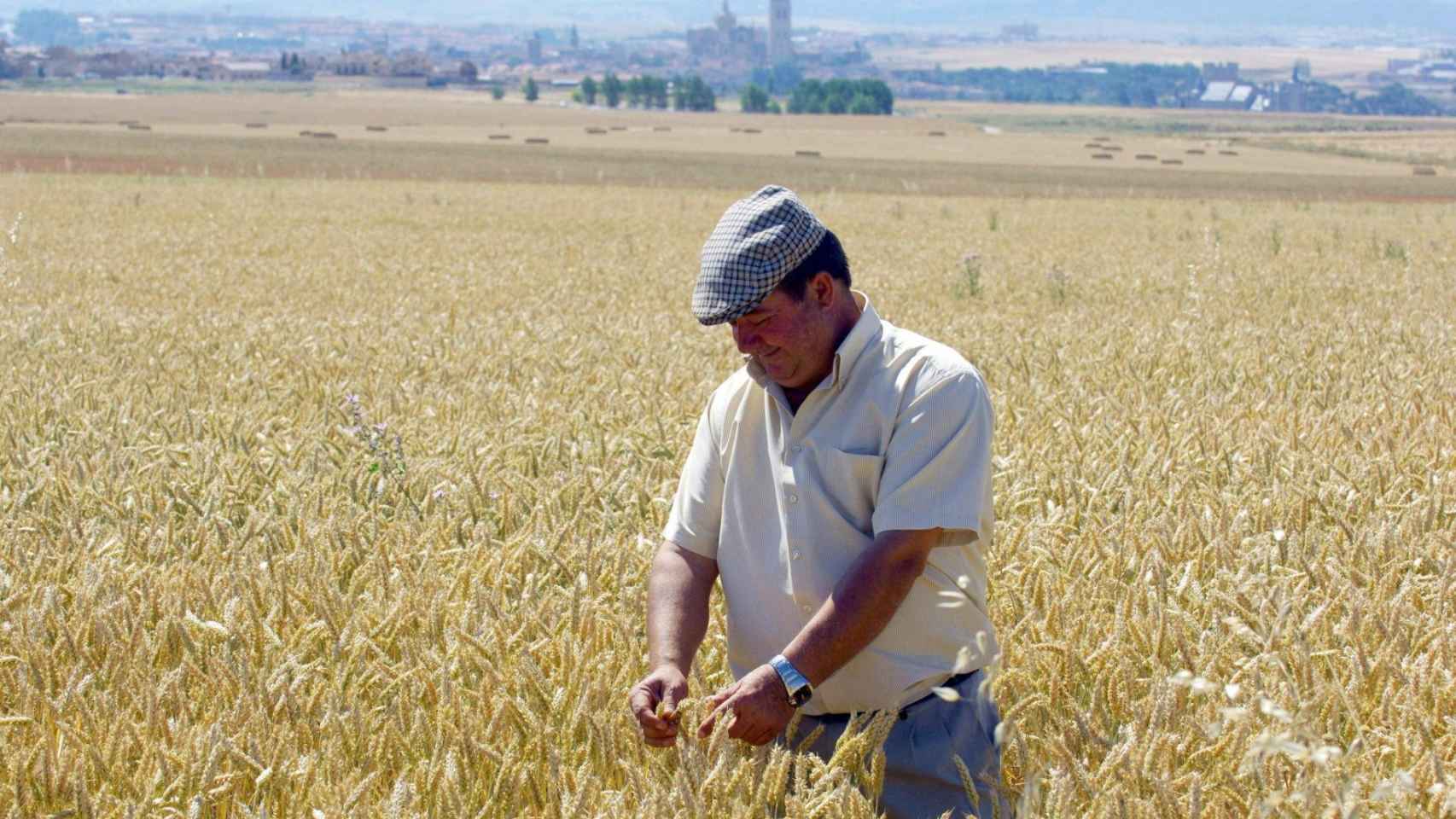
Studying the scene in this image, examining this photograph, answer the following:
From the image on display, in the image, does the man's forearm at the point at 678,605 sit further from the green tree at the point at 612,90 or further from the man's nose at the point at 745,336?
the green tree at the point at 612,90

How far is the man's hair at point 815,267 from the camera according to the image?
3.04 m

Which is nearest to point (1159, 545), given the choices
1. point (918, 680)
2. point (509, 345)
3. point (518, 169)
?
point (918, 680)

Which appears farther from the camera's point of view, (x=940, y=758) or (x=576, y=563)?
(x=576, y=563)

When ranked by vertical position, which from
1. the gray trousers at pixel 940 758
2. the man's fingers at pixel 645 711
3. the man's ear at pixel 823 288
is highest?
the man's ear at pixel 823 288

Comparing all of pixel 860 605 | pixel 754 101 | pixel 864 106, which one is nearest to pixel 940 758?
pixel 860 605

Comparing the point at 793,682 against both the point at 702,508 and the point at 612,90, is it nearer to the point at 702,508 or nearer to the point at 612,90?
the point at 702,508

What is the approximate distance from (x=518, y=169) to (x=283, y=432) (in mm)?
39956

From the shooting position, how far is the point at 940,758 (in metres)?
3.00

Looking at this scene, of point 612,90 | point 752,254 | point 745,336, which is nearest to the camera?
point 752,254

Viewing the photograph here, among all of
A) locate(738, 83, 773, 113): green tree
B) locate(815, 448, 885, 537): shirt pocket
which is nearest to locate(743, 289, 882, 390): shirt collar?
locate(815, 448, 885, 537): shirt pocket

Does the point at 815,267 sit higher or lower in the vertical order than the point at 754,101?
higher

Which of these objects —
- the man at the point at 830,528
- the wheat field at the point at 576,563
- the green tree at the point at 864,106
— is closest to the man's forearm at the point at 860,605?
the man at the point at 830,528

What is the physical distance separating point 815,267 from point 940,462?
18.0 inches

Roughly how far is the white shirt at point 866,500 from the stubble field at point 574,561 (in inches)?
8.4
